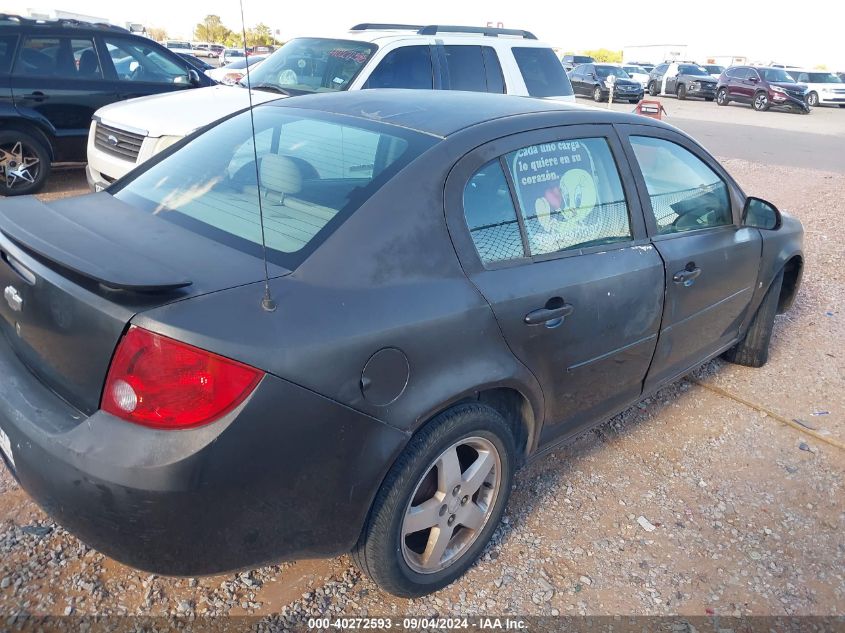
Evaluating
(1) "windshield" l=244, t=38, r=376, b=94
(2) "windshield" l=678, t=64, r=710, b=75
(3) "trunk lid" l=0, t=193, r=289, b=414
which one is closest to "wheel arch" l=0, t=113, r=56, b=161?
(1) "windshield" l=244, t=38, r=376, b=94

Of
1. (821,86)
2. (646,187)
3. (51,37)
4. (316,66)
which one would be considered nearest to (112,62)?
(51,37)

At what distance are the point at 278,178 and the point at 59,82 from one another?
618 centimetres

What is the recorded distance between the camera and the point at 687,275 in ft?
10.6

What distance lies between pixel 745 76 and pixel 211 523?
30422 mm

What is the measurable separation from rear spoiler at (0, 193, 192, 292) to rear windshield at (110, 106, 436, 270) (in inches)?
7.2

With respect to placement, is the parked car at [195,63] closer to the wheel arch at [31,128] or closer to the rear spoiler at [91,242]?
the wheel arch at [31,128]

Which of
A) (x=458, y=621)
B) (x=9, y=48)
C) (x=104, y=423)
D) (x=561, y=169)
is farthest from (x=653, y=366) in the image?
(x=9, y=48)

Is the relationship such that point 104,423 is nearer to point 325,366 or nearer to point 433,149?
point 325,366

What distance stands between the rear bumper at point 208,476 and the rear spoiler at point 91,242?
0.39 meters

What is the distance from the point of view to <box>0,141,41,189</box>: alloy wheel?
6.91 metres

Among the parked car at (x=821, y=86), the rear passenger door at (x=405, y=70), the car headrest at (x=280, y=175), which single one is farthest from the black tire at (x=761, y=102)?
the car headrest at (x=280, y=175)

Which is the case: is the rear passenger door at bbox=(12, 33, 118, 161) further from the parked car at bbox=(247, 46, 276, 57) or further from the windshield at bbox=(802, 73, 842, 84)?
the windshield at bbox=(802, 73, 842, 84)

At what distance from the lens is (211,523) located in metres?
1.86

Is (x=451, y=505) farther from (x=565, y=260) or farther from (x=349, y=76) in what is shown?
(x=349, y=76)
